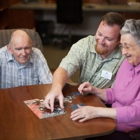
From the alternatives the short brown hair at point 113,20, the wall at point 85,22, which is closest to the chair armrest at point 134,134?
the short brown hair at point 113,20

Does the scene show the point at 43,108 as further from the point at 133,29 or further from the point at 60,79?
the point at 133,29

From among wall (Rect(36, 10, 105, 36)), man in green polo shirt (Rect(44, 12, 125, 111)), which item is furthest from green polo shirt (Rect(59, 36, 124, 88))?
wall (Rect(36, 10, 105, 36))

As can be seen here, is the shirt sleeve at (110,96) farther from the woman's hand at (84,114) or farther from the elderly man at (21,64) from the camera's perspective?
the elderly man at (21,64)

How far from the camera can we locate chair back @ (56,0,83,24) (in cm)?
539

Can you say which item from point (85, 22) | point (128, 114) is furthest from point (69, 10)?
point (128, 114)

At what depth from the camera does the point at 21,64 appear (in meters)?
2.43

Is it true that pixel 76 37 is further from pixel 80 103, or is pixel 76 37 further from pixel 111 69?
pixel 80 103

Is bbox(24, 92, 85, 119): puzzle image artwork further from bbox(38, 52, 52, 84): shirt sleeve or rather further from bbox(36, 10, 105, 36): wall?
bbox(36, 10, 105, 36): wall

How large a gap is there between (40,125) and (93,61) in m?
0.88

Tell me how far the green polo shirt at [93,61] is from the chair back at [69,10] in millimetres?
3285

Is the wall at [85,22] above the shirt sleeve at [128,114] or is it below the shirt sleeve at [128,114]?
above

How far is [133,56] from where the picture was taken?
1748mm

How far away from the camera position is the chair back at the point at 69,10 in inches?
212

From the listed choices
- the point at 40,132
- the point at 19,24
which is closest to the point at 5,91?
the point at 40,132
